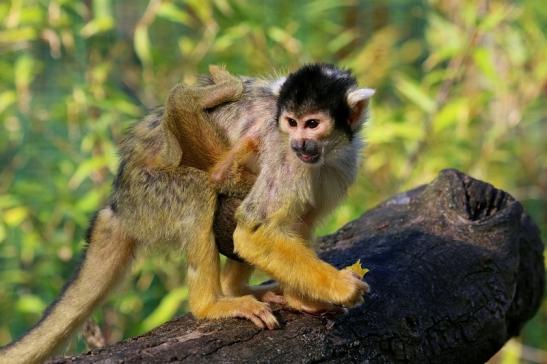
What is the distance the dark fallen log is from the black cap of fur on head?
836 mm

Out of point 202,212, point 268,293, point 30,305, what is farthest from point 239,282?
point 30,305

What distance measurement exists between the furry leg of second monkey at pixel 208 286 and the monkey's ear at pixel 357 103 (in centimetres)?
88

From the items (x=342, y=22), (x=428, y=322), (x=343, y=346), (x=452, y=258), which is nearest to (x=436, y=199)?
(x=452, y=258)

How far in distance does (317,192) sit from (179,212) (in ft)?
2.22

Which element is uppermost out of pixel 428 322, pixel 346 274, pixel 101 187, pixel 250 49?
pixel 250 49

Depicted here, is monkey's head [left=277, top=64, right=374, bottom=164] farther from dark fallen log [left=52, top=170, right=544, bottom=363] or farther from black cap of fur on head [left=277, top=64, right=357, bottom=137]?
dark fallen log [left=52, top=170, right=544, bottom=363]

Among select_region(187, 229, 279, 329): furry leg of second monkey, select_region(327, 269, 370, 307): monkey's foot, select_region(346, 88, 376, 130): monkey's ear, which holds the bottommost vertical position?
select_region(187, 229, 279, 329): furry leg of second monkey

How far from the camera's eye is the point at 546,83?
691 centimetres

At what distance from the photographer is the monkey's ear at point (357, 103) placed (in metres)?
3.79

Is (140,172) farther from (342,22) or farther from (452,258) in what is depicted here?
(342,22)

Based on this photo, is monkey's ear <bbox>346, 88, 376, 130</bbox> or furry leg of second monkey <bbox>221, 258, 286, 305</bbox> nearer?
monkey's ear <bbox>346, 88, 376, 130</bbox>

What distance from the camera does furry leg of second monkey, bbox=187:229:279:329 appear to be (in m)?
3.69

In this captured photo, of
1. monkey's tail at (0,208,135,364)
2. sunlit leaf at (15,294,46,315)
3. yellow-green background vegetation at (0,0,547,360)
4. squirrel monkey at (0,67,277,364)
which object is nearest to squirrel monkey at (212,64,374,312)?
squirrel monkey at (0,67,277,364)

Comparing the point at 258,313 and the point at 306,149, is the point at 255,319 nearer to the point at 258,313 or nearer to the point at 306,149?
the point at 258,313
